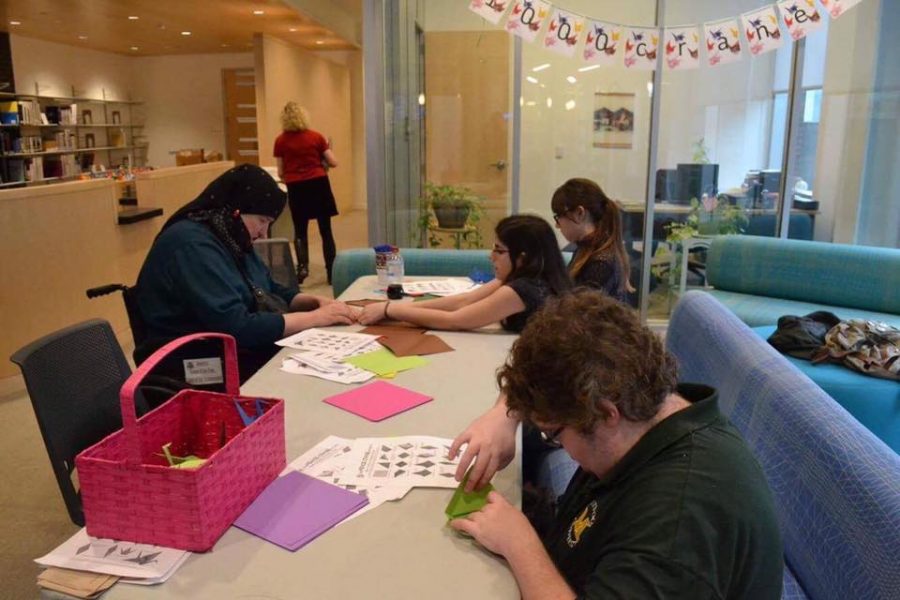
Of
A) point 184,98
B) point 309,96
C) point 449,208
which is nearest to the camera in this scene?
point 449,208

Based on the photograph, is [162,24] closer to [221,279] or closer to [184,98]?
[184,98]

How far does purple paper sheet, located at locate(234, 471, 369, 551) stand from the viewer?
1.15 m

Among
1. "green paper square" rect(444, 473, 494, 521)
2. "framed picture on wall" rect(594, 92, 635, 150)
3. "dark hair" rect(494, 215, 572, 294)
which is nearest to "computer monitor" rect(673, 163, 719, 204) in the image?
"framed picture on wall" rect(594, 92, 635, 150)

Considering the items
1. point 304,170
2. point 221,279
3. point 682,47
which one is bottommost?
point 221,279

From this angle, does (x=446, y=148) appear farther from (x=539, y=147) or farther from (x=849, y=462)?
(x=849, y=462)

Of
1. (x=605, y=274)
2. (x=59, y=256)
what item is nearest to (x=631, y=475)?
(x=605, y=274)

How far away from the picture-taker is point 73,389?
1.73 meters

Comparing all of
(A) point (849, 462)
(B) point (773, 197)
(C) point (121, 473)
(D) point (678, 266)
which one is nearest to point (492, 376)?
(A) point (849, 462)

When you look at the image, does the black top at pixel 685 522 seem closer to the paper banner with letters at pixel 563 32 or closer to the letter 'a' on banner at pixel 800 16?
the paper banner with letters at pixel 563 32

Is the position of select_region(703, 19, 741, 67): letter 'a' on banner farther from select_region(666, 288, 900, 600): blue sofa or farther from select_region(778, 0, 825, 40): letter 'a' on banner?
select_region(666, 288, 900, 600): blue sofa

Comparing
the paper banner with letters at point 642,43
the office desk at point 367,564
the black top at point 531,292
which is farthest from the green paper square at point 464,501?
the paper banner with letters at point 642,43

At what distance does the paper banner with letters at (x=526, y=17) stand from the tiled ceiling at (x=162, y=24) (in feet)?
13.7

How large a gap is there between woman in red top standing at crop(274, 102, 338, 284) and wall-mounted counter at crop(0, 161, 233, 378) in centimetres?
146

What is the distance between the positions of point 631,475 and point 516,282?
136cm
